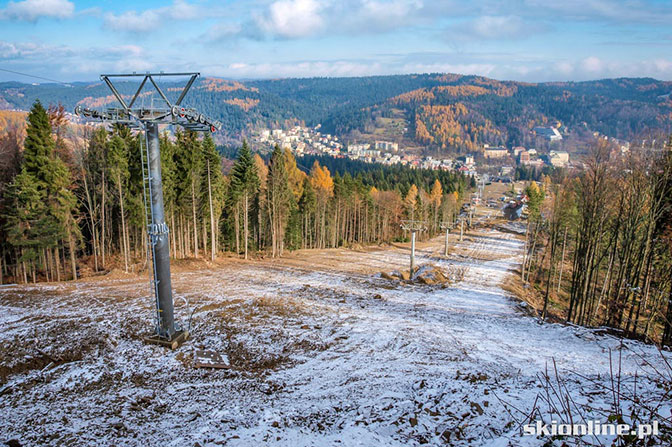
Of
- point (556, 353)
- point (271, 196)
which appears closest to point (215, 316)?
point (556, 353)

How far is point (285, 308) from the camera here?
18703 millimetres

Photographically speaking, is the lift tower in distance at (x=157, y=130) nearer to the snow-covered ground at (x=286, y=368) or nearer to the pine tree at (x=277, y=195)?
the snow-covered ground at (x=286, y=368)

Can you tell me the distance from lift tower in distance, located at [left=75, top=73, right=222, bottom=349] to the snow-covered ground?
108 cm

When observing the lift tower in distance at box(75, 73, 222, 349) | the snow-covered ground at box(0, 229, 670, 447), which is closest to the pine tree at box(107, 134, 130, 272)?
the snow-covered ground at box(0, 229, 670, 447)

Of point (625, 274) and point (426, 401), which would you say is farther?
point (625, 274)

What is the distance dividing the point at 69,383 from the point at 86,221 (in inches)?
919

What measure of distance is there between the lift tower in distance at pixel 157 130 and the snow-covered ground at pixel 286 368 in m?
1.08

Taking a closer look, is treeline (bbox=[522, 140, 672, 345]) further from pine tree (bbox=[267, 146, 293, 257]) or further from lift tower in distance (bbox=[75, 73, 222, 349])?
pine tree (bbox=[267, 146, 293, 257])

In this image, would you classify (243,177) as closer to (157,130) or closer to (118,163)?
(118,163)

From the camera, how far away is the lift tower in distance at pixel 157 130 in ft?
39.9

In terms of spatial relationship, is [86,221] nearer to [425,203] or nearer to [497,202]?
[425,203]

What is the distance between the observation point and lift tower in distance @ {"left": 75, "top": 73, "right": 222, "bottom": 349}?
39.9ft

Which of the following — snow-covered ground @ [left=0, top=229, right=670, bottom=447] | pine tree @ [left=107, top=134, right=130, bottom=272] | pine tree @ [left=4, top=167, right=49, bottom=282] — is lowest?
snow-covered ground @ [left=0, top=229, right=670, bottom=447]

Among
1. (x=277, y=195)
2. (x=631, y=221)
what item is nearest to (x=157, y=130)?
(x=631, y=221)
